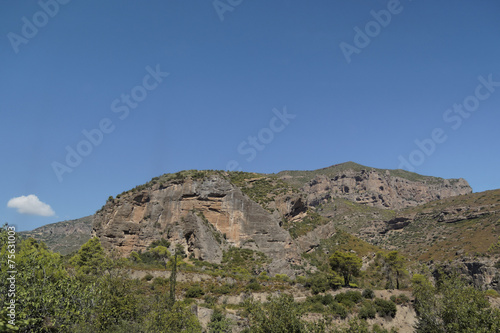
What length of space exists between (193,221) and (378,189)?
13809 centimetres

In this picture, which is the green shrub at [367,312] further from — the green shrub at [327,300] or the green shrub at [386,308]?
the green shrub at [327,300]

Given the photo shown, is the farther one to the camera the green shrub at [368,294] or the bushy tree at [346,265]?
the bushy tree at [346,265]

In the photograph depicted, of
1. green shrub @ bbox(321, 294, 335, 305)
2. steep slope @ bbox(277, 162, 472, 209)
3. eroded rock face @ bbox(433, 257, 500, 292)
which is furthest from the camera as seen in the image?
steep slope @ bbox(277, 162, 472, 209)

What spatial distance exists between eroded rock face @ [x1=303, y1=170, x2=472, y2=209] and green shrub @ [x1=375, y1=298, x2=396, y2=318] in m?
118

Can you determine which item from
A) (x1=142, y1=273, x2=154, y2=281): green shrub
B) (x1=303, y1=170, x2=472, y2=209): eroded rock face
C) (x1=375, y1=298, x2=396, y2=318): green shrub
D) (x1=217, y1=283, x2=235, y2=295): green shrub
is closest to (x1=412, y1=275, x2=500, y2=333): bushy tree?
(x1=375, y1=298, x2=396, y2=318): green shrub

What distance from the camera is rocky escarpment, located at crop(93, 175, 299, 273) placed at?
2217 inches

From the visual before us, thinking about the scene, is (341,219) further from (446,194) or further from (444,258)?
(446,194)

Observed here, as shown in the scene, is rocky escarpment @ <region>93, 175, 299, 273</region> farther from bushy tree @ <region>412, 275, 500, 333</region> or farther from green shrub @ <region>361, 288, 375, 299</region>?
bushy tree @ <region>412, 275, 500, 333</region>

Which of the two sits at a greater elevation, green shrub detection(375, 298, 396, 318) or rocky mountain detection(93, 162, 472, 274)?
rocky mountain detection(93, 162, 472, 274)

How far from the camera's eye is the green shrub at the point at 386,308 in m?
34.5

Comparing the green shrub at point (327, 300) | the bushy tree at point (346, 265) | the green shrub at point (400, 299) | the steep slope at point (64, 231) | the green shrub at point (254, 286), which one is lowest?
the green shrub at point (400, 299)

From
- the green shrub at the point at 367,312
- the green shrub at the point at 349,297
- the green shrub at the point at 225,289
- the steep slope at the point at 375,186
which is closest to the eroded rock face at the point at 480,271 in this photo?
the green shrub at the point at 349,297

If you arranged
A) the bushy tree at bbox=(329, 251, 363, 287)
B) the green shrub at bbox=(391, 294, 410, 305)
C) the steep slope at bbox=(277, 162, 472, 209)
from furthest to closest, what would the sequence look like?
the steep slope at bbox=(277, 162, 472, 209)
the bushy tree at bbox=(329, 251, 363, 287)
the green shrub at bbox=(391, 294, 410, 305)

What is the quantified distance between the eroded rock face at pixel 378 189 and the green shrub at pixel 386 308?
11781cm
